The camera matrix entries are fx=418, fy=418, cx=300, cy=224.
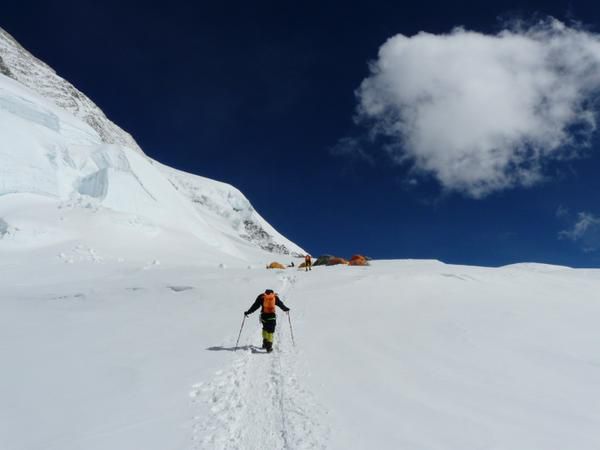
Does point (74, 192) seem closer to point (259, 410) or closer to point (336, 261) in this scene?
point (336, 261)

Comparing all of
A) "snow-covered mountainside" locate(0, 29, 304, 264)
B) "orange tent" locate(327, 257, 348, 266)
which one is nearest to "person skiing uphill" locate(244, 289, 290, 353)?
"snow-covered mountainside" locate(0, 29, 304, 264)

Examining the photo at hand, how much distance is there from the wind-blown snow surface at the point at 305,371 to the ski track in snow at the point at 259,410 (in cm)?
3

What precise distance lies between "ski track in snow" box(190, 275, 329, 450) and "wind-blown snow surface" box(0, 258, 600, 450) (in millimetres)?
30

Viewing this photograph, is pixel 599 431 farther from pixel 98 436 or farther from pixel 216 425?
pixel 98 436

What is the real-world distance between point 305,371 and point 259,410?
234 cm

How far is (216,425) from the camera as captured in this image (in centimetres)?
634

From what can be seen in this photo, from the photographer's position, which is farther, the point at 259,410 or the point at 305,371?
the point at 305,371

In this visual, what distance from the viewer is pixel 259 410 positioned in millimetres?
6859

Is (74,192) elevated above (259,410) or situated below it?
above

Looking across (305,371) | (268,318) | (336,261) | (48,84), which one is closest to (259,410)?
(305,371)

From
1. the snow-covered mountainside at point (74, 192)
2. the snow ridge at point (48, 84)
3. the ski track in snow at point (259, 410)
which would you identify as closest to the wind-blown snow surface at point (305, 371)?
the ski track in snow at point (259, 410)

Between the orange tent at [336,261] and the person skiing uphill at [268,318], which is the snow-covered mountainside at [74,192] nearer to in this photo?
the orange tent at [336,261]

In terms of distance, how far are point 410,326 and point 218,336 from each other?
6.13 m

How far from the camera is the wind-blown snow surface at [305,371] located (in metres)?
6.16
